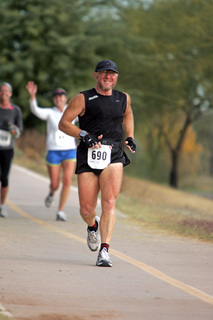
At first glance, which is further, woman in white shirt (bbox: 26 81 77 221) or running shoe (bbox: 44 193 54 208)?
running shoe (bbox: 44 193 54 208)

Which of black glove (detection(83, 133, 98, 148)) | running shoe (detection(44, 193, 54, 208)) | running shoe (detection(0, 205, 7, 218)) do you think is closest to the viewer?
black glove (detection(83, 133, 98, 148))

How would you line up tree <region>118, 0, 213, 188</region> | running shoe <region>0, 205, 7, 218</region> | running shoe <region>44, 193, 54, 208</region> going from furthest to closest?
tree <region>118, 0, 213, 188</region> < running shoe <region>44, 193, 54, 208</region> < running shoe <region>0, 205, 7, 218</region>

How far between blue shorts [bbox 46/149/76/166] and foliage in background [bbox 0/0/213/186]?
807 inches

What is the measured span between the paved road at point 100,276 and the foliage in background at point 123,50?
72.7 feet

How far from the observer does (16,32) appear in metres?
33.4

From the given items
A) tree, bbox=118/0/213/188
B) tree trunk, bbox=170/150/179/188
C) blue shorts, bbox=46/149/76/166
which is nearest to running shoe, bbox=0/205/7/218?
blue shorts, bbox=46/149/76/166

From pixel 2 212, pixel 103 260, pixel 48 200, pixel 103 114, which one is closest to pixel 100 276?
pixel 103 260

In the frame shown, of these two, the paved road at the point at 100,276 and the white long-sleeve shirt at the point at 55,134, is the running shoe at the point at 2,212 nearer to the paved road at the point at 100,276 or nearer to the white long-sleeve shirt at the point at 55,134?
the paved road at the point at 100,276

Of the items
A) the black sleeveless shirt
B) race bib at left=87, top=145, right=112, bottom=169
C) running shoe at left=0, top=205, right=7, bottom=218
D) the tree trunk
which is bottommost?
the tree trunk

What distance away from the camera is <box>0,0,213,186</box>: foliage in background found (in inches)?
1324

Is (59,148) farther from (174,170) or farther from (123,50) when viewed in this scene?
(174,170)

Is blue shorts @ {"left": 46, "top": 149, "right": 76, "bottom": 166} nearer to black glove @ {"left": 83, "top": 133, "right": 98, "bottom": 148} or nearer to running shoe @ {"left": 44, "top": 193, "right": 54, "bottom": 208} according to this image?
running shoe @ {"left": 44, "top": 193, "right": 54, "bottom": 208}

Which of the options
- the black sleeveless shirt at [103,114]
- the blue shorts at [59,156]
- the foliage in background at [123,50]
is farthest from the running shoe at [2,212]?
the foliage in background at [123,50]

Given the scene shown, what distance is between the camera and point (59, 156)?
1271 centimetres
